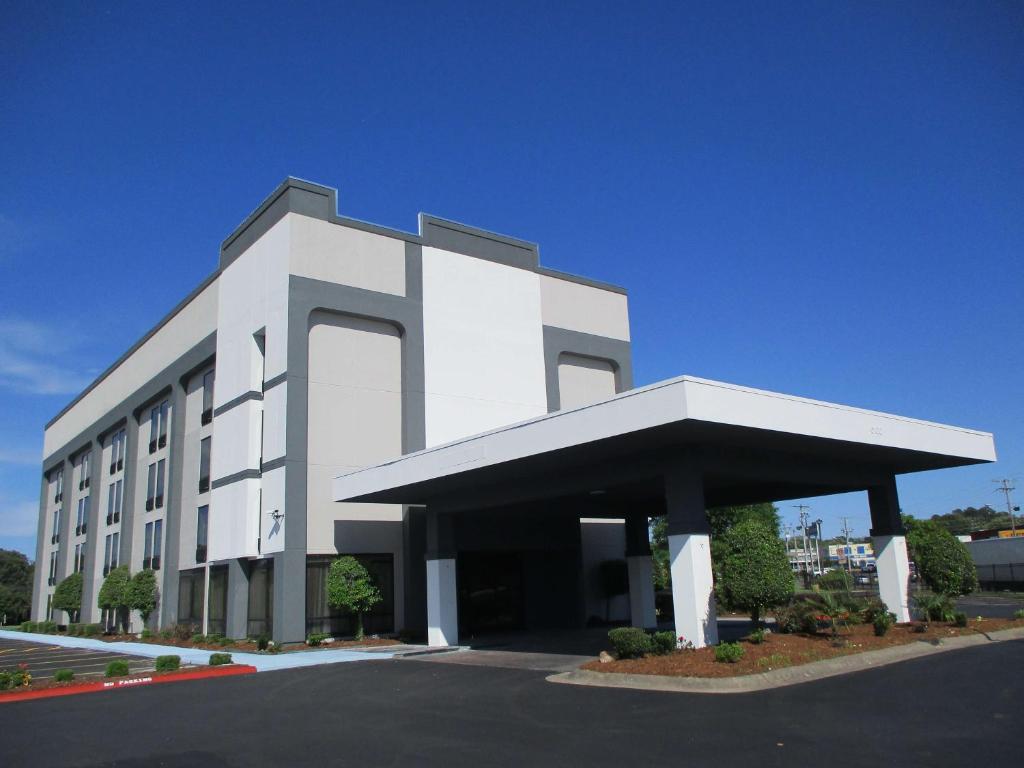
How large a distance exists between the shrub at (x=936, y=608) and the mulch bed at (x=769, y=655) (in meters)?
1.91

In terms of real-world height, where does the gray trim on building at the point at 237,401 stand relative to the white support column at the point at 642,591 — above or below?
above

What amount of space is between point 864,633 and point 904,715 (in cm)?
920

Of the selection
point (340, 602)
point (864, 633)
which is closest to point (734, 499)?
point (864, 633)

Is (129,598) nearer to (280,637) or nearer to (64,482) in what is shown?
(280,637)

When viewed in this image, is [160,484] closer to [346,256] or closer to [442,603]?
[346,256]

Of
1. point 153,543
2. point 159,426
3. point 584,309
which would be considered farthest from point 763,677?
point 159,426

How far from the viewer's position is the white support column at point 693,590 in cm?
1748

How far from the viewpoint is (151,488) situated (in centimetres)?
4050

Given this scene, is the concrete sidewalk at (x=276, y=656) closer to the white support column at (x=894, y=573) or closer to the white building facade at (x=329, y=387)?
the white building facade at (x=329, y=387)

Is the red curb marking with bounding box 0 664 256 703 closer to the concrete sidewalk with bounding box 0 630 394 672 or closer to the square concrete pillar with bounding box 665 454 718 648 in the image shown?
the concrete sidewalk with bounding box 0 630 394 672

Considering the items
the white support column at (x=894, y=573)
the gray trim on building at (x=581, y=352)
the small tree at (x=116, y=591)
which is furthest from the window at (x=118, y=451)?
the white support column at (x=894, y=573)

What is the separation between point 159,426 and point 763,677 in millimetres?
34536

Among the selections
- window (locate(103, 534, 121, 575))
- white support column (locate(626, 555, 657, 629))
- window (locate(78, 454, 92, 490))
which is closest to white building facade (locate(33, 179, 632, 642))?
white support column (locate(626, 555, 657, 629))

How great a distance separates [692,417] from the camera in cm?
1566
